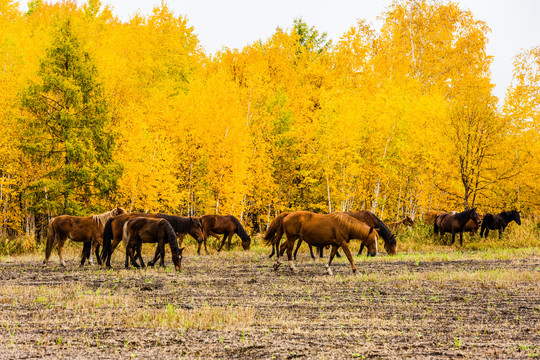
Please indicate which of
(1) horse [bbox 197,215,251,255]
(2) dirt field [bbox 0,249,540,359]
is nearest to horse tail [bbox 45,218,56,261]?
(2) dirt field [bbox 0,249,540,359]

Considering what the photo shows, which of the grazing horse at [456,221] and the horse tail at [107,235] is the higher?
the grazing horse at [456,221]

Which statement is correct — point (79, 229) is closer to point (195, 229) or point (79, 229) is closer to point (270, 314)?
point (195, 229)

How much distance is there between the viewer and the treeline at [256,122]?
26.5 m

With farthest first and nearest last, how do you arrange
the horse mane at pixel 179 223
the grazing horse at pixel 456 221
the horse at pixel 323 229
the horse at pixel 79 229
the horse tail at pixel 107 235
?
the grazing horse at pixel 456 221, the horse mane at pixel 179 223, the horse at pixel 79 229, the horse tail at pixel 107 235, the horse at pixel 323 229

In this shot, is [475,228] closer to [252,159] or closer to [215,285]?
[252,159]

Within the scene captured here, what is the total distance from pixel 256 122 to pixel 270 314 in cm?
2746

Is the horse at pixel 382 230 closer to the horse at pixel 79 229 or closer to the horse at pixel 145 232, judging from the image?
the horse at pixel 145 232

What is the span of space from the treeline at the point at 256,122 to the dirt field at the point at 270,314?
11.8 m

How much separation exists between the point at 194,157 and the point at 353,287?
68.7 ft

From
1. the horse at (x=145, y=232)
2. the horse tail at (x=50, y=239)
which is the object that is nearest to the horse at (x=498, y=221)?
the horse at (x=145, y=232)

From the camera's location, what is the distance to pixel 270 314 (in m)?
9.23

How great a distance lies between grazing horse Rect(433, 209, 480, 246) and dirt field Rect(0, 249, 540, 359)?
9.58 metres

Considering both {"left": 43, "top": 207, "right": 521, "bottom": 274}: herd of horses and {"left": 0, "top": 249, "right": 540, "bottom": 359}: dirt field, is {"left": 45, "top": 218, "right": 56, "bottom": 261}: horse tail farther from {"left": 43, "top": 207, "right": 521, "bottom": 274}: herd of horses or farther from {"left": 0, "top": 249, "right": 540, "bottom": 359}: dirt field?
{"left": 0, "top": 249, "right": 540, "bottom": 359}: dirt field

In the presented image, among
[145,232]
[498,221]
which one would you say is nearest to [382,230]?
[498,221]
